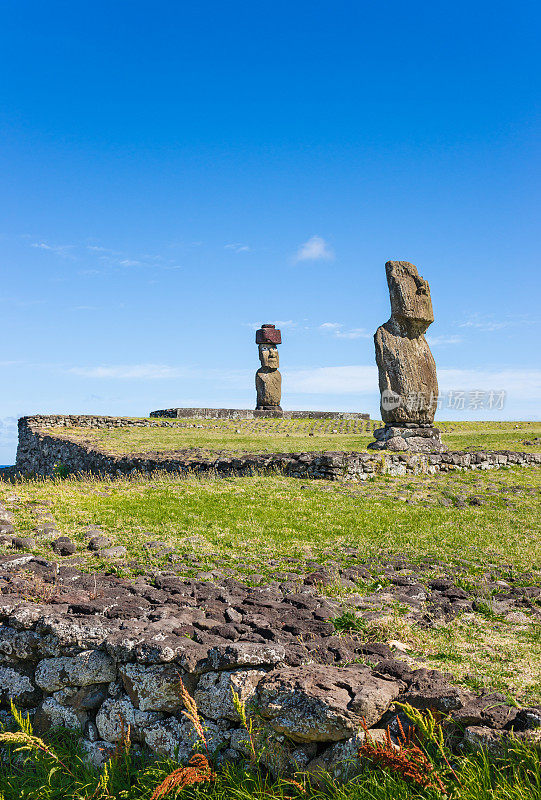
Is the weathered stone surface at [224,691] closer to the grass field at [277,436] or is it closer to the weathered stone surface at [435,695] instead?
the weathered stone surface at [435,695]

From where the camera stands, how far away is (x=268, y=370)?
33.9 meters

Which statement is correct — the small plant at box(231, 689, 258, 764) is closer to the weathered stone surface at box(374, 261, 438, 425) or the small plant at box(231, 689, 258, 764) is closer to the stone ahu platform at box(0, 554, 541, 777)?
the stone ahu platform at box(0, 554, 541, 777)

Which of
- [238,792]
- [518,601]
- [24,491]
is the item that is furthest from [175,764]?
[24,491]

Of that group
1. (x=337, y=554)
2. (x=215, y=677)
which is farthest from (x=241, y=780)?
(x=337, y=554)

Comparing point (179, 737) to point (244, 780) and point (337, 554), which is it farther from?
point (337, 554)

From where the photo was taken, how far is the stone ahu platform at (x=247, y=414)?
113ft

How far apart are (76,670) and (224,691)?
142 centimetres

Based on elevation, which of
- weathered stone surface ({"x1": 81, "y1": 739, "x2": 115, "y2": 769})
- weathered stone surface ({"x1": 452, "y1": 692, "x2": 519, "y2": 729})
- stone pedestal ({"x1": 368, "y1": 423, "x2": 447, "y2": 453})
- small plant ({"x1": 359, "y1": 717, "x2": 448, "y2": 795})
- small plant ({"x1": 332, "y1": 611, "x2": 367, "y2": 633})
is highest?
stone pedestal ({"x1": 368, "y1": 423, "x2": 447, "y2": 453})

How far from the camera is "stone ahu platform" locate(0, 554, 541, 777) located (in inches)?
148

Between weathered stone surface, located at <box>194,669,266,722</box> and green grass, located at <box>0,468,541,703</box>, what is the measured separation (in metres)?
1.68

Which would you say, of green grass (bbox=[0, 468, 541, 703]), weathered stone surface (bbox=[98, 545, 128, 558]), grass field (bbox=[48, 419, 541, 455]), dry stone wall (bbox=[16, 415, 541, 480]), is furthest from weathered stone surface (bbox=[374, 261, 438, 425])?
weathered stone surface (bbox=[98, 545, 128, 558])

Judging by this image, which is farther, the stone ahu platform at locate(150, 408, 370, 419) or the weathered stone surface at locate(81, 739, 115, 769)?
the stone ahu platform at locate(150, 408, 370, 419)

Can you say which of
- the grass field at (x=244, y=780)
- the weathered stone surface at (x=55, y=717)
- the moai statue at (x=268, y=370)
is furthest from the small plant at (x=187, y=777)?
the moai statue at (x=268, y=370)

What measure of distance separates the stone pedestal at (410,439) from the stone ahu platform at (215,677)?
10.7m
